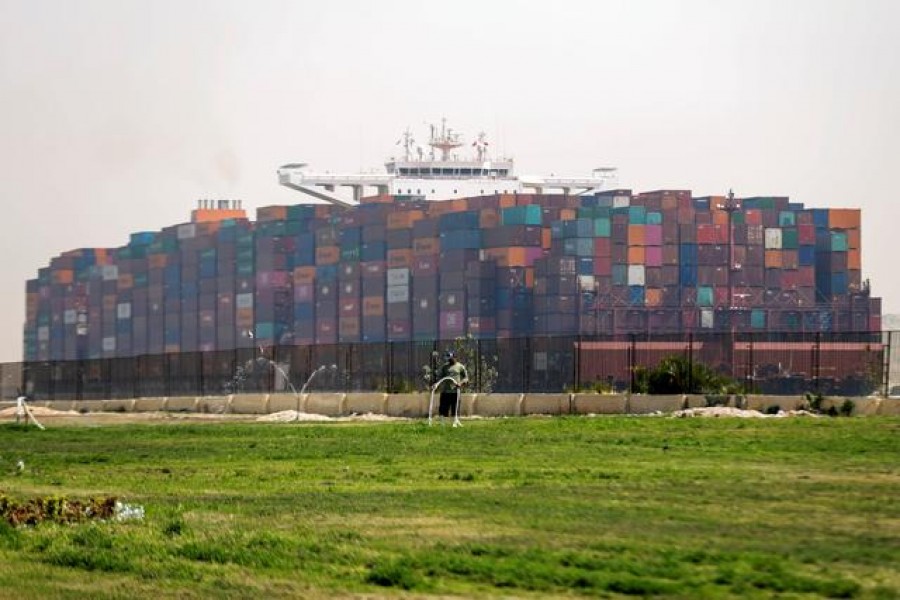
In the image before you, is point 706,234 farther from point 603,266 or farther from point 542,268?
point 542,268

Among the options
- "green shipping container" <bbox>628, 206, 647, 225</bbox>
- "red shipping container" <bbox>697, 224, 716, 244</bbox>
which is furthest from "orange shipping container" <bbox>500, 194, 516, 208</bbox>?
"red shipping container" <bbox>697, 224, 716, 244</bbox>

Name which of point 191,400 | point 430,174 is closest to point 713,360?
point 191,400

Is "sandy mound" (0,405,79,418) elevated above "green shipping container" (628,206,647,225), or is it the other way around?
"green shipping container" (628,206,647,225)

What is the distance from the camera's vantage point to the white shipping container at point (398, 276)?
6102 inches

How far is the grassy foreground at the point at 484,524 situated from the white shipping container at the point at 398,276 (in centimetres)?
13034

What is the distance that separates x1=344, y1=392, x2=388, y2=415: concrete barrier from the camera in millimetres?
43938

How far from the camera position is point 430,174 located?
16288 cm

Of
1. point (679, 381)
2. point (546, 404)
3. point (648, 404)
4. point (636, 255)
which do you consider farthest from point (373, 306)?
point (648, 404)

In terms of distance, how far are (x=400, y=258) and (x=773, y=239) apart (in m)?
31.6

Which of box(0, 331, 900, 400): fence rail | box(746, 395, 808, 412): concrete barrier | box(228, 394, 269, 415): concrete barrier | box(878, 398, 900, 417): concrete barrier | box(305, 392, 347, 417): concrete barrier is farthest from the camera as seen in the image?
box(0, 331, 900, 400): fence rail

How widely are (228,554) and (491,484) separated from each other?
18.2 ft

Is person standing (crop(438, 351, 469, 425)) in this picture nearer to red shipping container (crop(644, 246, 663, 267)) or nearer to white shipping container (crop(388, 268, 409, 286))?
red shipping container (crop(644, 246, 663, 267))

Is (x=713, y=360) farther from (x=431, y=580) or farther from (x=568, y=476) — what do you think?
(x=431, y=580)

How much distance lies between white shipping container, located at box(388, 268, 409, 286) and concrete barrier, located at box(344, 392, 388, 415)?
359 feet
